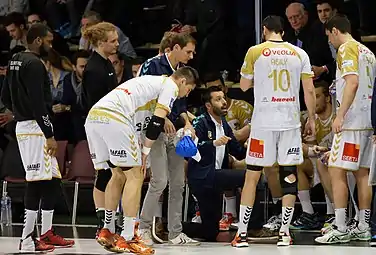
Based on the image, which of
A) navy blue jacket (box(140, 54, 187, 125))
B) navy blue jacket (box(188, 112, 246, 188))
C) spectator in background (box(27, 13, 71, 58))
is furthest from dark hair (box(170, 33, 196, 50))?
spectator in background (box(27, 13, 71, 58))

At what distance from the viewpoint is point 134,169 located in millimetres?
6992

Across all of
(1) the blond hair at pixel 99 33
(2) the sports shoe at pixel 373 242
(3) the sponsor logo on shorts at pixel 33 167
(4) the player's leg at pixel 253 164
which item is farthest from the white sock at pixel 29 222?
(2) the sports shoe at pixel 373 242

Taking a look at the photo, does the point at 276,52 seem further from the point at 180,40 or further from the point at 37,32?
the point at 37,32

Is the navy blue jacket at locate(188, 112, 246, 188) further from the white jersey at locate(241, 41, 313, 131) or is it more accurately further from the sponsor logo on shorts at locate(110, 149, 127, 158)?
the sponsor logo on shorts at locate(110, 149, 127, 158)

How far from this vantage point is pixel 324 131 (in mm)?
8969

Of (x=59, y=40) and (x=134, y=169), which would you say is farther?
(x=59, y=40)

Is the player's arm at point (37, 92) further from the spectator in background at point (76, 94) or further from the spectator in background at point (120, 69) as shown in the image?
the spectator in background at point (76, 94)

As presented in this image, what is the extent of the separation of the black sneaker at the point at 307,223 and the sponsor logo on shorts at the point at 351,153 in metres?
1.24

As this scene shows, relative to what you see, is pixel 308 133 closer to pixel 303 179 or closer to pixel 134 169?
pixel 303 179

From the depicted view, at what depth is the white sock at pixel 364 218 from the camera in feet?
25.9

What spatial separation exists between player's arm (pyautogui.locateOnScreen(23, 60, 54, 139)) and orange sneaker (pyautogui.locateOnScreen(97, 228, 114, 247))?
3.06 feet

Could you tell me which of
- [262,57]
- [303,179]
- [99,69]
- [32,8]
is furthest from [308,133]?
[32,8]

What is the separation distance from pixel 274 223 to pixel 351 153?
1.29 m

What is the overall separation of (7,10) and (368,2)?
5081 mm
